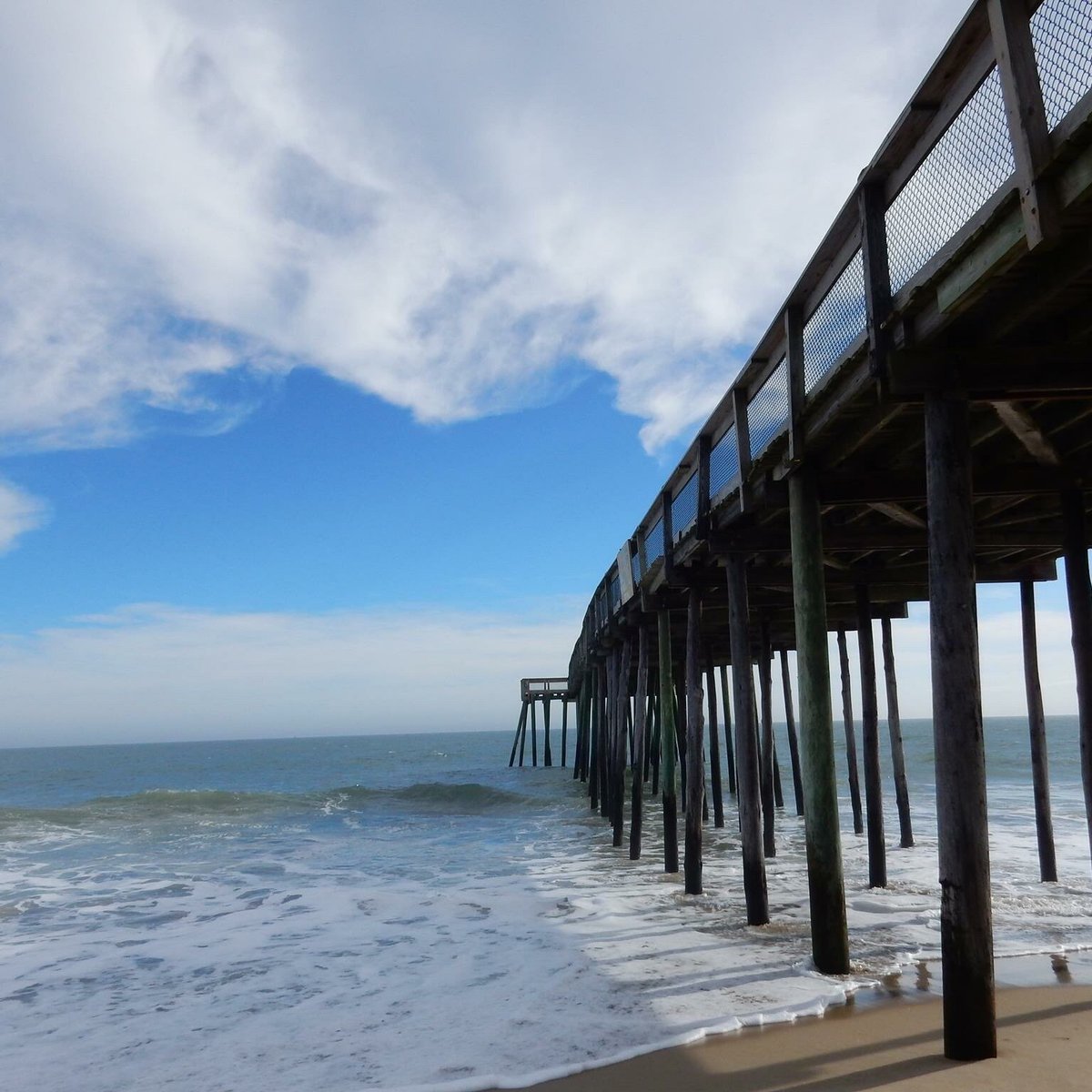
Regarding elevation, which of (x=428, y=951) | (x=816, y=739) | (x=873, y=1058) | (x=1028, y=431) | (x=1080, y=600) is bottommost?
(x=428, y=951)

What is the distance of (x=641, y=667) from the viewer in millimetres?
13070

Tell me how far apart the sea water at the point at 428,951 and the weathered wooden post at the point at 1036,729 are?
16.9 inches

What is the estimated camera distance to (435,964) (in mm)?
7918

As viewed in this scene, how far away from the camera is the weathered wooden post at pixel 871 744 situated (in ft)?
32.3

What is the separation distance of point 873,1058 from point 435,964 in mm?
4284

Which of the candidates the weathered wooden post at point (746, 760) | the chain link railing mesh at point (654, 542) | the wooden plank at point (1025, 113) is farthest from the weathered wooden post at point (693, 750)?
the wooden plank at point (1025, 113)

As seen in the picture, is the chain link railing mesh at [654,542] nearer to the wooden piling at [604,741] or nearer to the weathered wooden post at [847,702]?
the weathered wooden post at [847,702]

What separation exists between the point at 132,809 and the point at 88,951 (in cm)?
2106

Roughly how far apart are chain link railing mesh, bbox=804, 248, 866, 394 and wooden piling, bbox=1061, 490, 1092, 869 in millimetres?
2740

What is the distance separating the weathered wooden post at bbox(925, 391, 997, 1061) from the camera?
14.3 ft

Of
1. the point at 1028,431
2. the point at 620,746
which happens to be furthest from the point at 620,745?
the point at 1028,431

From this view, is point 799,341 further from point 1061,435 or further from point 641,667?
point 641,667

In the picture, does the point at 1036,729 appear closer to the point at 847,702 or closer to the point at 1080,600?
the point at 1080,600

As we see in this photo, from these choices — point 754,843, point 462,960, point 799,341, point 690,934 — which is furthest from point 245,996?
point 799,341
